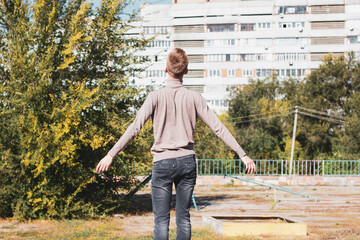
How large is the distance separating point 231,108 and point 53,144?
35.1m

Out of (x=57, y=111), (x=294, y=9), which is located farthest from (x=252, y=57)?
(x=57, y=111)

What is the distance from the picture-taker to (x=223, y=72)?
69.8m

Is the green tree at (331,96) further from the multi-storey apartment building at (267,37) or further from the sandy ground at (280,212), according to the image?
the multi-storey apartment building at (267,37)

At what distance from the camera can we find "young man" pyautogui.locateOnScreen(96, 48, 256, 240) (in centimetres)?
410

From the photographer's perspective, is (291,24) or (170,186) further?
(291,24)

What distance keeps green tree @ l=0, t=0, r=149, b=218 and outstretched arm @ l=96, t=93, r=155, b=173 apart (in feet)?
21.3

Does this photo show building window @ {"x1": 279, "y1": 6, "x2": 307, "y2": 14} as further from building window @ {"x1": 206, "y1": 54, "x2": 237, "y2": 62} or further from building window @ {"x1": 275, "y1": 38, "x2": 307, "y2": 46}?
building window @ {"x1": 206, "y1": 54, "x2": 237, "y2": 62}

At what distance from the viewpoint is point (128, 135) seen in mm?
4105

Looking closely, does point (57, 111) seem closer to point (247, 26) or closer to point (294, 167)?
point (294, 167)

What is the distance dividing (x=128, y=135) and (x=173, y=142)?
0.42 meters

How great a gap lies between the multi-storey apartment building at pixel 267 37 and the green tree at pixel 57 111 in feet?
188

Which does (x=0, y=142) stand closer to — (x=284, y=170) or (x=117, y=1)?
(x=117, y=1)

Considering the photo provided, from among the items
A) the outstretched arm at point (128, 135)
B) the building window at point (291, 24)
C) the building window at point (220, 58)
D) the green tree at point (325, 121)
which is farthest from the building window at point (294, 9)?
the outstretched arm at point (128, 135)

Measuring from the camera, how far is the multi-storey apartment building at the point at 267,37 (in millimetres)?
69000
